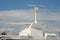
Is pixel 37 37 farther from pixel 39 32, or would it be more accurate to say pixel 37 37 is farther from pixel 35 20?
pixel 35 20

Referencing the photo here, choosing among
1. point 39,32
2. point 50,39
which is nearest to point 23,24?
point 39,32

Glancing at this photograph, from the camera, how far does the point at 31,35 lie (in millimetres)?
66938

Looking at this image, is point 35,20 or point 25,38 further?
point 35,20

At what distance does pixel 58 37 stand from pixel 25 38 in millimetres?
11298

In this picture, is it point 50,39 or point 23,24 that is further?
point 23,24

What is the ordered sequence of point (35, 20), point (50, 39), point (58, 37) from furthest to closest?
1. point (35, 20)
2. point (58, 37)
3. point (50, 39)

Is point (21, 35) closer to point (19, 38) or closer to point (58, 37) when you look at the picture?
point (19, 38)

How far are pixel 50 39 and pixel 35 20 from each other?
11.3 m

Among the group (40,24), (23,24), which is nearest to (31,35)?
(40,24)

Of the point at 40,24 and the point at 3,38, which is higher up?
the point at 40,24

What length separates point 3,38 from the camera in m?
66.7

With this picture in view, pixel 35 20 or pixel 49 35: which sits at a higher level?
pixel 35 20

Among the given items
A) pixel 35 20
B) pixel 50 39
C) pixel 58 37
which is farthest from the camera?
pixel 35 20

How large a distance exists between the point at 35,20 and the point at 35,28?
17.2ft
